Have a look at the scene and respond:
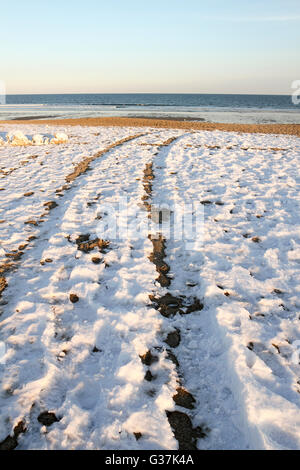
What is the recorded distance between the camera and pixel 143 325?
343 cm

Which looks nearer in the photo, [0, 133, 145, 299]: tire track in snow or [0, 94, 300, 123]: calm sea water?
[0, 133, 145, 299]: tire track in snow

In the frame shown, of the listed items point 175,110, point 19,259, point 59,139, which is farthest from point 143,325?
point 175,110

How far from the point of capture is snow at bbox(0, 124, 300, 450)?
2.40 metres

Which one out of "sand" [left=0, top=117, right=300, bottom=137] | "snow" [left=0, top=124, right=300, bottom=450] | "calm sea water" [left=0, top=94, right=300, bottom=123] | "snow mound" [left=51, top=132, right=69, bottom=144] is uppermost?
"calm sea water" [left=0, top=94, right=300, bottom=123]

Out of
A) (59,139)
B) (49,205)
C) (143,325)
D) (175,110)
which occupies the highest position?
(175,110)

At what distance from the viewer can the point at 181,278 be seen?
14.3 ft

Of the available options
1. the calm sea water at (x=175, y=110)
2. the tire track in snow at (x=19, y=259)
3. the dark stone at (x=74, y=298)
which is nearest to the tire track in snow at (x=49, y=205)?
the tire track in snow at (x=19, y=259)

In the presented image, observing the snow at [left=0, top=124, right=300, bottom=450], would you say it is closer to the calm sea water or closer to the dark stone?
the dark stone

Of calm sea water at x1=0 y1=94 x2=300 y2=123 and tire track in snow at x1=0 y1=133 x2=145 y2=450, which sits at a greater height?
calm sea water at x1=0 y1=94 x2=300 y2=123

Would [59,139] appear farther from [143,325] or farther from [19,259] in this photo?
[143,325]

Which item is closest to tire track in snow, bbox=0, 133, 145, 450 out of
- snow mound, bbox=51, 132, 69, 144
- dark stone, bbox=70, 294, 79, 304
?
dark stone, bbox=70, 294, 79, 304

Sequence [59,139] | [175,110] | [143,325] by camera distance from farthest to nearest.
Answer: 1. [175,110]
2. [59,139]
3. [143,325]
